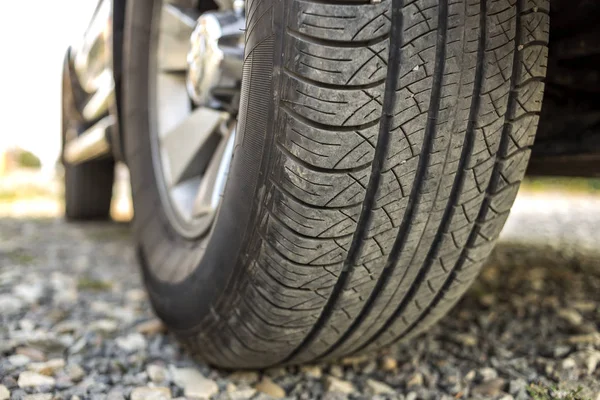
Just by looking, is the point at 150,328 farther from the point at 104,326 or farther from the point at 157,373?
the point at 157,373

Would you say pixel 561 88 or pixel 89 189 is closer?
pixel 561 88

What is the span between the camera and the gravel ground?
1.08 m

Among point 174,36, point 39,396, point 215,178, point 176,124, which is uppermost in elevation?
point 174,36

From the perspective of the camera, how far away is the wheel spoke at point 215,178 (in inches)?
49.4

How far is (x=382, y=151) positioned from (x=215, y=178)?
1.98ft

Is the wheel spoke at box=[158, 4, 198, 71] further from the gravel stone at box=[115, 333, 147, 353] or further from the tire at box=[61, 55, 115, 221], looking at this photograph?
→ the tire at box=[61, 55, 115, 221]

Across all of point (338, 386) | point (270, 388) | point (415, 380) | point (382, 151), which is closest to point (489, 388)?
point (415, 380)

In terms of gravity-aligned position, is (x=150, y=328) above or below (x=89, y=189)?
below

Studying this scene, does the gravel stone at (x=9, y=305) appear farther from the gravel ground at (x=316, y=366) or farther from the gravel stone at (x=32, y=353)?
the gravel stone at (x=32, y=353)

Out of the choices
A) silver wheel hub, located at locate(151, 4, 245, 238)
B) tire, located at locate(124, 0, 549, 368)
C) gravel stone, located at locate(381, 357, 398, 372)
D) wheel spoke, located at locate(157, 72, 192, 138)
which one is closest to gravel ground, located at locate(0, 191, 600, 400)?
gravel stone, located at locate(381, 357, 398, 372)

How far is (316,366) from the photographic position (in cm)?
120

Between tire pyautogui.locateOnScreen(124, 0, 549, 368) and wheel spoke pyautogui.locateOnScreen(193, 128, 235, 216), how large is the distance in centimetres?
26

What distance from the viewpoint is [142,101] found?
149 centimetres

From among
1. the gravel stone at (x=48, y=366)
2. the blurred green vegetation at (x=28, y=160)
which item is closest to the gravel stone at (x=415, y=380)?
the gravel stone at (x=48, y=366)
